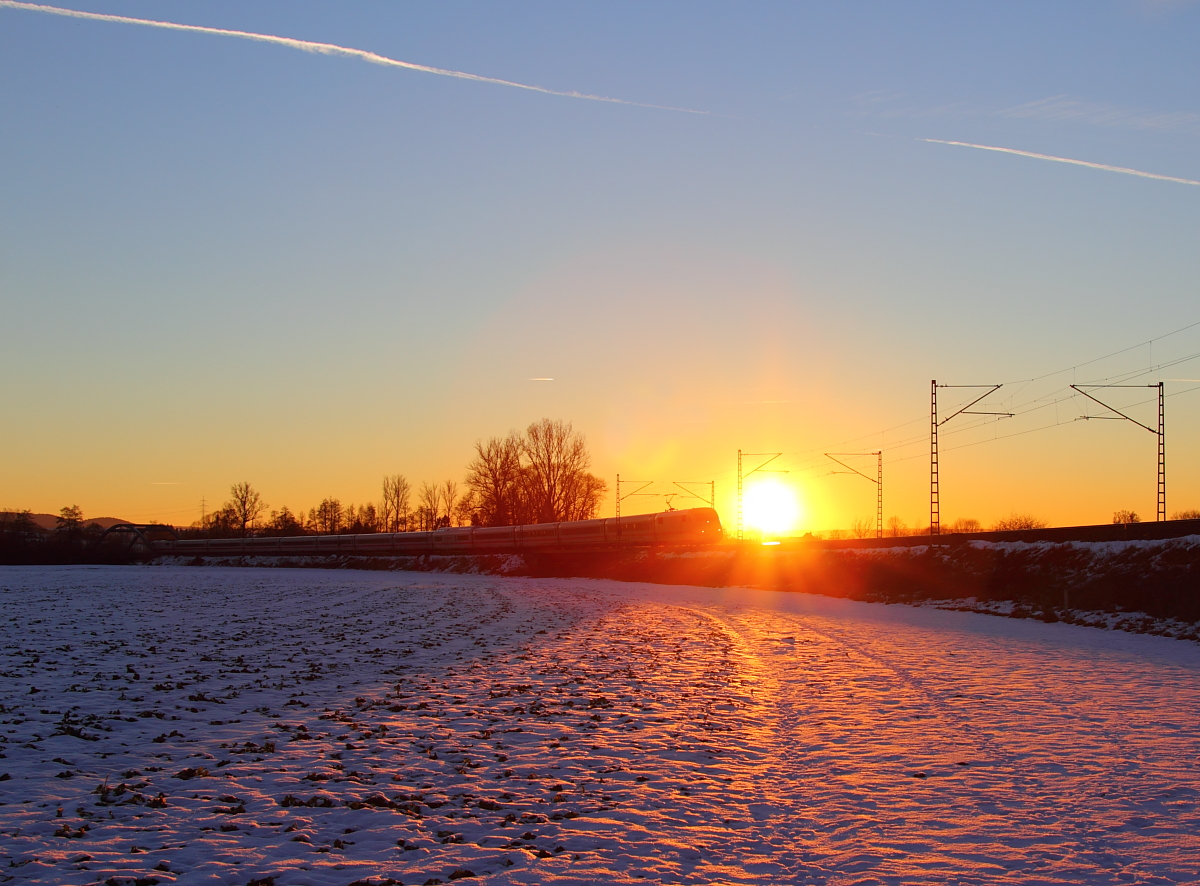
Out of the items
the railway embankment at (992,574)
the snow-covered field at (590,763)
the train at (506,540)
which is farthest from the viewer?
the train at (506,540)

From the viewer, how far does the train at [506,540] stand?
2758 inches

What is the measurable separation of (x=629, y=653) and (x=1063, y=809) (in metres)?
12.6

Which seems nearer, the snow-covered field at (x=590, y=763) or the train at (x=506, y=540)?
the snow-covered field at (x=590, y=763)

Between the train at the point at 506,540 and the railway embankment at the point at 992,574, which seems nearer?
the railway embankment at the point at 992,574

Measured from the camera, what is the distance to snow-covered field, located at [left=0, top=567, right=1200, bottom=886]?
720 centimetres

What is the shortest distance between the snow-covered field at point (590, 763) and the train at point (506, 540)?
48430mm

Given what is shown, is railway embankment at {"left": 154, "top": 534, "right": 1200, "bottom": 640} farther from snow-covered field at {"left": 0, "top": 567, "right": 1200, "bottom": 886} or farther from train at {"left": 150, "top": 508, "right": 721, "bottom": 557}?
snow-covered field at {"left": 0, "top": 567, "right": 1200, "bottom": 886}

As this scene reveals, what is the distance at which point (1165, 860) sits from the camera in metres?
7.28

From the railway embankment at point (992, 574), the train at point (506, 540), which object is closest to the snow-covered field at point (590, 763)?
the railway embankment at point (992, 574)

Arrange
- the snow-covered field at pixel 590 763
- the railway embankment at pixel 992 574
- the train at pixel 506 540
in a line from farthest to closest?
the train at pixel 506 540, the railway embankment at pixel 992 574, the snow-covered field at pixel 590 763

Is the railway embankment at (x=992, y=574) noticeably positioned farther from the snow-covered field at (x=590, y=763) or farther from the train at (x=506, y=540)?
the snow-covered field at (x=590, y=763)

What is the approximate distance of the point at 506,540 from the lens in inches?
3450

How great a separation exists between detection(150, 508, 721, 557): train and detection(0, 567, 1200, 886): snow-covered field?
48.4 metres

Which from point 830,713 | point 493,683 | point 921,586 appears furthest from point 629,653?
point 921,586
